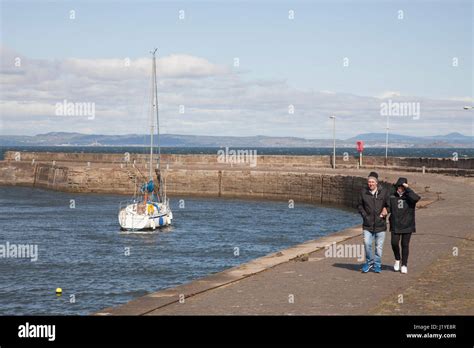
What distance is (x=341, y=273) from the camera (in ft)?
52.4

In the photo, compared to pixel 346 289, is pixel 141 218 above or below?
below

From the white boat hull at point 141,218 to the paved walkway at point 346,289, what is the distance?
2180cm

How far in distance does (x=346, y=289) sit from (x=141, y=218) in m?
27.4

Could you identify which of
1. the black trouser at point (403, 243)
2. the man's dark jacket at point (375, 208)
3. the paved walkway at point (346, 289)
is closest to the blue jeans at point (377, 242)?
the man's dark jacket at point (375, 208)

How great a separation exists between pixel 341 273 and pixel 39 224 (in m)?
31.7

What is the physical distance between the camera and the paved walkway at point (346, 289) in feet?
40.7

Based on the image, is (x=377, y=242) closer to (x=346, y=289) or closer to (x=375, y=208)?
(x=375, y=208)

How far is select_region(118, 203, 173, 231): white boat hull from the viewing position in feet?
132

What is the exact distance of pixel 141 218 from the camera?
133 feet

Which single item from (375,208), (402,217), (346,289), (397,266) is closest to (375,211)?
(375,208)

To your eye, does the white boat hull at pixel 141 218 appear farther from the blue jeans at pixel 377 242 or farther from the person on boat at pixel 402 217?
the person on boat at pixel 402 217

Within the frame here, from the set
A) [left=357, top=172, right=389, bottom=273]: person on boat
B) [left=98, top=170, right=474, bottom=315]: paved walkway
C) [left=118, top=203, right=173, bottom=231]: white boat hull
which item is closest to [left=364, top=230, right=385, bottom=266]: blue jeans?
[left=357, top=172, right=389, bottom=273]: person on boat
